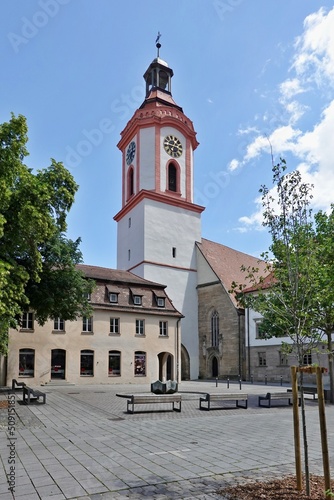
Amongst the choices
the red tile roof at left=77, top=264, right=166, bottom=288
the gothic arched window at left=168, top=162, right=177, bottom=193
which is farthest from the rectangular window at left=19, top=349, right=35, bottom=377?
the gothic arched window at left=168, top=162, right=177, bottom=193

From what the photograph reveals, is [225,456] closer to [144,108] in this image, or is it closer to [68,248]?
[68,248]

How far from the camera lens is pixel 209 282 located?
41.9m

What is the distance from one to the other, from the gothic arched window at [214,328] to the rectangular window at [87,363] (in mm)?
15097

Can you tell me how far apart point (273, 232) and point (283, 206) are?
16.7 inches

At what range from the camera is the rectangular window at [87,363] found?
28.4 m

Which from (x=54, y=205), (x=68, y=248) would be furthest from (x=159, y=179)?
(x=54, y=205)

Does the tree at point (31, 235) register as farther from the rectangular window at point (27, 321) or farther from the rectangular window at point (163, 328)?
the rectangular window at point (163, 328)

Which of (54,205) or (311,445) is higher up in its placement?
(54,205)

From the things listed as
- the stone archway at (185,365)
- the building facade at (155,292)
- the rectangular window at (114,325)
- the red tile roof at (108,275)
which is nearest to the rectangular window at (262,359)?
the building facade at (155,292)

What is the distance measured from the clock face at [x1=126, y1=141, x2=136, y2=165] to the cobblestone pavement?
36.4 m

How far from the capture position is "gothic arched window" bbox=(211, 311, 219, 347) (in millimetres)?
40562

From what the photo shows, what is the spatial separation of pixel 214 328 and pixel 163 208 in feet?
41.9

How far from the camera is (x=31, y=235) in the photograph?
13891 mm

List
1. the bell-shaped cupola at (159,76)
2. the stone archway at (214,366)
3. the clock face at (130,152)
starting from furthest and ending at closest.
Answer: the bell-shaped cupola at (159,76) < the clock face at (130,152) < the stone archway at (214,366)
